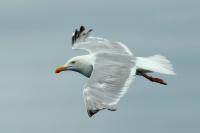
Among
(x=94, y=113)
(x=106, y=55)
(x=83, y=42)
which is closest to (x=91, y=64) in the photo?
(x=106, y=55)

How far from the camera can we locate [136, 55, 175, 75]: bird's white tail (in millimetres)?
22763

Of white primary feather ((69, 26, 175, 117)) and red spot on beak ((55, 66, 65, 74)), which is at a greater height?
white primary feather ((69, 26, 175, 117))

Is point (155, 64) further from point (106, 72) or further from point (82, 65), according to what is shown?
point (106, 72)

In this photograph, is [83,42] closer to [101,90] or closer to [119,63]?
[119,63]

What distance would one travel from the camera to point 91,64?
22.6 m

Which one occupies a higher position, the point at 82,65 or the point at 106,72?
the point at 106,72

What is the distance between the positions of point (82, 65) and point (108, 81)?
4359 mm

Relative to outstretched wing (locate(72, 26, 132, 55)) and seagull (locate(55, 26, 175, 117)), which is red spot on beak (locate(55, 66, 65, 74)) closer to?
seagull (locate(55, 26, 175, 117))

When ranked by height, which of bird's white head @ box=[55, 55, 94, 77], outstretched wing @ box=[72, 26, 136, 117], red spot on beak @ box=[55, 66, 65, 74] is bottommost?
red spot on beak @ box=[55, 66, 65, 74]

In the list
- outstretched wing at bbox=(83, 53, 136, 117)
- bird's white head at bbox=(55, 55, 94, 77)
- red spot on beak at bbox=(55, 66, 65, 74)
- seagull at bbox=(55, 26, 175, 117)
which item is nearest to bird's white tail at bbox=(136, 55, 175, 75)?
seagull at bbox=(55, 26, 175, 117)

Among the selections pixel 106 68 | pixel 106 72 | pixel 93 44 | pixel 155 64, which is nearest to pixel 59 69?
pixel 93 44

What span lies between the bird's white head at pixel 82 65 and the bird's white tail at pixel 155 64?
4.66 feet

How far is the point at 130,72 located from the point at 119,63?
109cm

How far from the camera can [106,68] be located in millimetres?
20234
